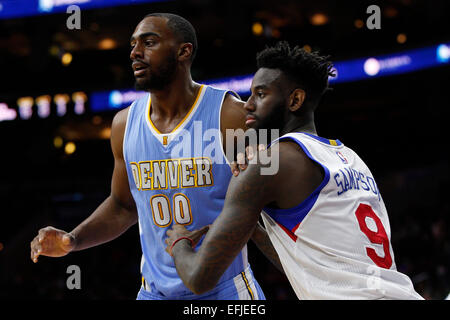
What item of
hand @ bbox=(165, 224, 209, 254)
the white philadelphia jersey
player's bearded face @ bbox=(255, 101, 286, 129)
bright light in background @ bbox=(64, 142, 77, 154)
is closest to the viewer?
the white philadelphia jersey

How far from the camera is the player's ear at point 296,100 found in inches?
97.8

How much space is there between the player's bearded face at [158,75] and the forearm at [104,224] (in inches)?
29.4

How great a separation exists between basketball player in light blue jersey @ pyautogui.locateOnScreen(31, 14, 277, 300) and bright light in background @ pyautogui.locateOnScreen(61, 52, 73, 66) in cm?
1385

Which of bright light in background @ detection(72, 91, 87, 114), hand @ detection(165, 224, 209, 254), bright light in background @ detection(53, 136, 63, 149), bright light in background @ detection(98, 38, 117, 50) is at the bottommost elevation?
bright light in background @ detection(53, 136, 63, 149)

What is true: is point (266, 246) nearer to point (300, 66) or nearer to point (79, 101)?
point (300, 66)

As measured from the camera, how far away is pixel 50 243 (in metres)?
2.98

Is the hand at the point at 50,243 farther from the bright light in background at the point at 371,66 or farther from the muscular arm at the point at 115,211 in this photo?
the bright light in background at the point at 371,66

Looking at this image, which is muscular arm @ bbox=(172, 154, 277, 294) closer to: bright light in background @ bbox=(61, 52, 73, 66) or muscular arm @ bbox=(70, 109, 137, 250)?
muscular arm @ bbox=(70, 109, 137, 250)

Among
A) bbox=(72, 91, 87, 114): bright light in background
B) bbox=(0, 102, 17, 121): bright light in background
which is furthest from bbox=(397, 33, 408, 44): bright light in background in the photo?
bbox=(0, 102, 17, 121): bright light in background

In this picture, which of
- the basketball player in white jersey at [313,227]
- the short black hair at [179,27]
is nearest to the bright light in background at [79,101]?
the short black hair at [179,27]

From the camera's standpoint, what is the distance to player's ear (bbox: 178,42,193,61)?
3.13 meters

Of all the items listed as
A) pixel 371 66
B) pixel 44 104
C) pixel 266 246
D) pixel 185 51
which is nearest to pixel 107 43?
pixel 44 104
